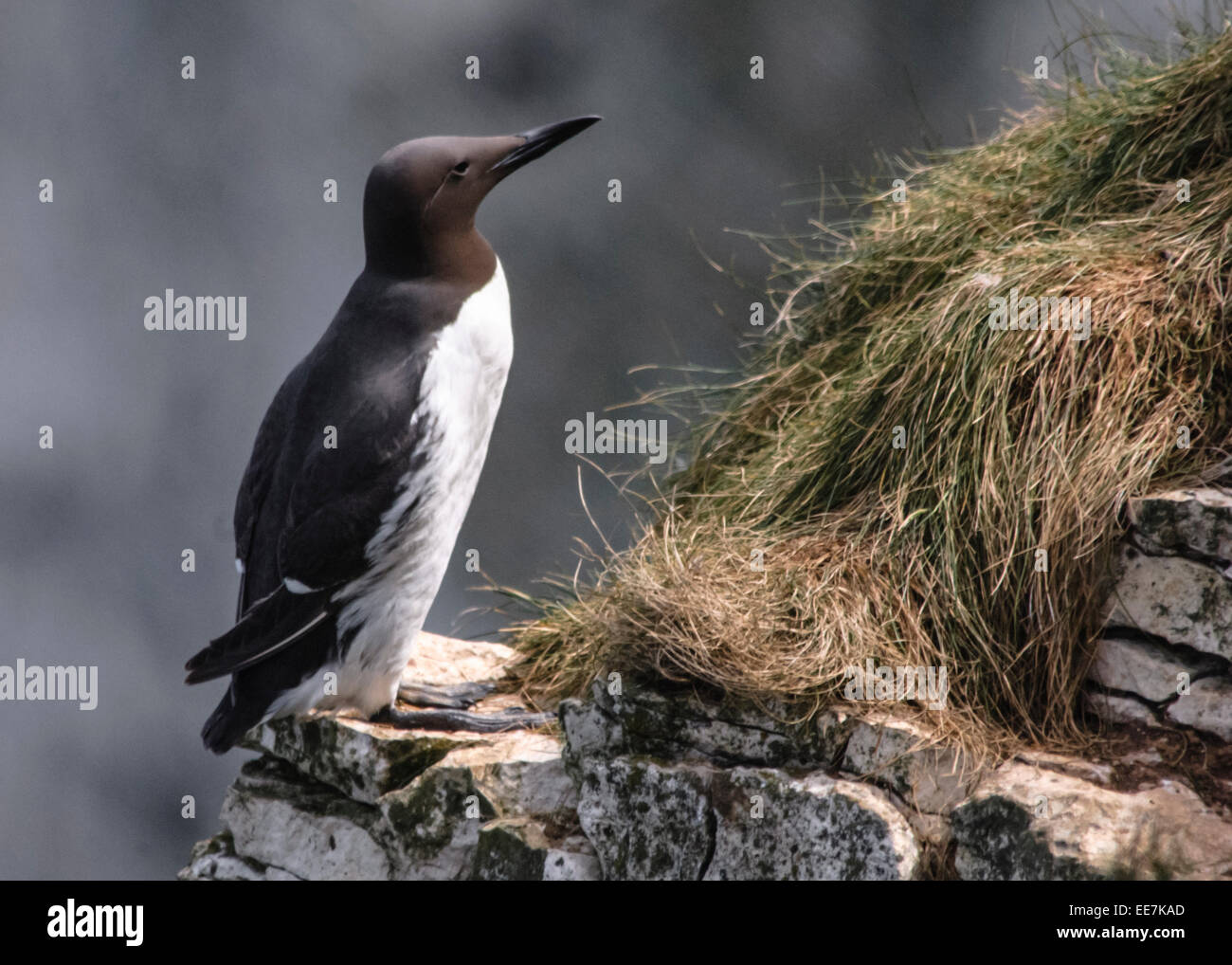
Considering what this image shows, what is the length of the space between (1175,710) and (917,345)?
35.1 inches

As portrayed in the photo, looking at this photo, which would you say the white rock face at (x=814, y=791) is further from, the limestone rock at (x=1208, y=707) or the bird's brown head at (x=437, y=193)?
the bird's brown head at (x=437, y=193)

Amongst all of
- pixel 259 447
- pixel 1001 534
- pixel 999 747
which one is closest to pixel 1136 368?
pixel 1001 534

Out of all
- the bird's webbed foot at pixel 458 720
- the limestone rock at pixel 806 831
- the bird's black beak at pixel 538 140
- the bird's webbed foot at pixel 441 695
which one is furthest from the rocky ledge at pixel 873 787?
the bird's black beak at pixel 538 140

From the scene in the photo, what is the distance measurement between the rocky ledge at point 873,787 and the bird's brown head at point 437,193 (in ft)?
3.18

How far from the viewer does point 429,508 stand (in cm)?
261

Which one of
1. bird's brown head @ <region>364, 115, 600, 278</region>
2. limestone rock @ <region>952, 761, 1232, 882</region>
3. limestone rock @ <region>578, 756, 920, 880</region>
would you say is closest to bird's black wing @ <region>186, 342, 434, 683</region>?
bird's brown head @ <region>364, 115, 600, 278</region>

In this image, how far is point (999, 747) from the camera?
2.18 meters

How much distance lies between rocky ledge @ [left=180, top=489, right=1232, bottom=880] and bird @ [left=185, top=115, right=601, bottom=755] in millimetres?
273

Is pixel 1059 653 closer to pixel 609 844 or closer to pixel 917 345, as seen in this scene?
pixel 917 345

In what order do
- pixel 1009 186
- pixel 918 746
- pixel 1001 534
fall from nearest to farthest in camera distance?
pixel 918 746 < pixel 1001 534 < pixel 1009 186

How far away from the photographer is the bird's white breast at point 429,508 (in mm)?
2574

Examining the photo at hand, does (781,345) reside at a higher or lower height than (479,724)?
higher

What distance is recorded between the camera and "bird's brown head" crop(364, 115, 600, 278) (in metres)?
2.50

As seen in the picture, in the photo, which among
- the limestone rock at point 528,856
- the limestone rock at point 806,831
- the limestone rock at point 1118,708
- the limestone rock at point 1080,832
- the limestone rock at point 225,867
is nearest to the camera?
the limestone rock at point 1080,832
